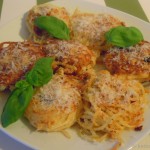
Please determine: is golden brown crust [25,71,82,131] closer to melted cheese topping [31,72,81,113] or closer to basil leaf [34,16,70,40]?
melted cheese topping [31,72,81,113]

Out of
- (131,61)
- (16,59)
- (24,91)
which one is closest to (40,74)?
(24,91)

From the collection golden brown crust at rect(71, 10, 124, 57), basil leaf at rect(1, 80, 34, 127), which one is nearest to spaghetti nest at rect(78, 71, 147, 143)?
basil leaf at rect(1, 80, 34, 127)

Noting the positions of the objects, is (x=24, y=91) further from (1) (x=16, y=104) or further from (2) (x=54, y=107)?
(2) (x=54, y=107)

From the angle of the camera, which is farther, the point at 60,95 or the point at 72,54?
the point at 72,54

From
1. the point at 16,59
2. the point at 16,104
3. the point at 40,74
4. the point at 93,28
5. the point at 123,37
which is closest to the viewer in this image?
the point at 16,104

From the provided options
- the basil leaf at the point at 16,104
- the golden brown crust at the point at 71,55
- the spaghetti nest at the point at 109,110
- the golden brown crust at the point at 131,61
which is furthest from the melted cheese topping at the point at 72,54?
the basil leaf at the point at 16,104

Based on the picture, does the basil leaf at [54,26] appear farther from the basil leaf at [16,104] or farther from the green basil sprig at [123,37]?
the basil leaf at [16,104]

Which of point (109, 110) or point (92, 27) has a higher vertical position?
point (92, 27)
